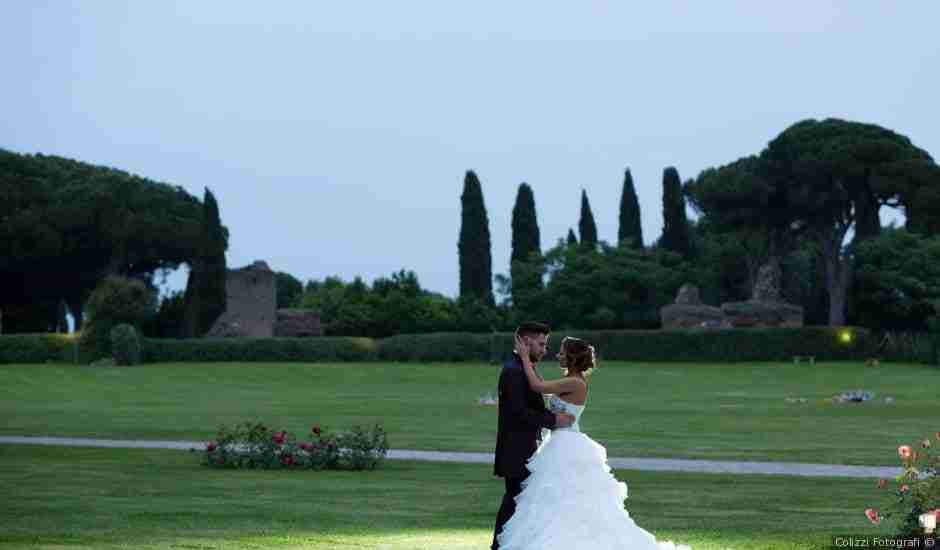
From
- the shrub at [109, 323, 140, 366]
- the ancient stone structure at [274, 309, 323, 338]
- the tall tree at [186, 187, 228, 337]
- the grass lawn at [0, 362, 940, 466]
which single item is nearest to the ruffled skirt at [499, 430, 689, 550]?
the grass lawn at [0, 362, 940, 466]

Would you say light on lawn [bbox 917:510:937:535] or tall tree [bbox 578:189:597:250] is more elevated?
tall tree [bbox 578:189:597:250]

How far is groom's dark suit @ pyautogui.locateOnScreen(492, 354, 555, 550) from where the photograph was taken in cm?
1237

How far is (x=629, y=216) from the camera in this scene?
3666 inches

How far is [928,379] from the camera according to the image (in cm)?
5472

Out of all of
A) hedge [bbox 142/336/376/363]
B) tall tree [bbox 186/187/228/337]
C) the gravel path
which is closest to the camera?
the gravel path

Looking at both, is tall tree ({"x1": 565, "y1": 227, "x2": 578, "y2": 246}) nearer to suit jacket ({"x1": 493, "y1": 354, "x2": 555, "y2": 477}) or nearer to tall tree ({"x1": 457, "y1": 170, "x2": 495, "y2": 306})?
tall tree ({"x1": 457, "y1": 170, "x2": 495, "y2": 306})

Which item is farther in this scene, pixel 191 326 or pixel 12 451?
pixel 191 326

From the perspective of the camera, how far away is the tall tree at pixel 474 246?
277 ft

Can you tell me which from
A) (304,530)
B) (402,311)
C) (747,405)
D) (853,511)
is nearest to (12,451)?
(304,530)

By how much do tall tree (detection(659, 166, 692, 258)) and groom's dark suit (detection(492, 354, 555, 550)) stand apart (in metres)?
73.4

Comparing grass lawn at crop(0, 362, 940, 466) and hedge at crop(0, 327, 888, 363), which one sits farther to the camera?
hedge at crop(0, 327, 888, 363)

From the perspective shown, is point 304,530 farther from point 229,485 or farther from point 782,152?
point 782,152

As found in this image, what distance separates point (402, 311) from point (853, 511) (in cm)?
6624

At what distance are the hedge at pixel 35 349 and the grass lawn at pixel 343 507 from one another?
4871cm
